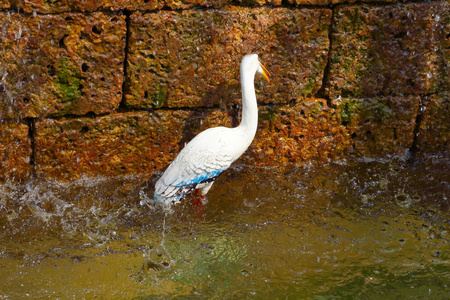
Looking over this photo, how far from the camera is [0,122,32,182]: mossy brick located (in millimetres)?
3908

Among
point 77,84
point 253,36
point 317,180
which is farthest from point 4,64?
point 317,180

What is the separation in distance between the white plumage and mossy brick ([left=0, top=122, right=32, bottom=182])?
1139 millimetres

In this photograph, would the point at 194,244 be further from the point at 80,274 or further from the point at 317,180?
the point at 317,180

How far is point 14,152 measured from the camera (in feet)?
13.0

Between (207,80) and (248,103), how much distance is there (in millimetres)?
582

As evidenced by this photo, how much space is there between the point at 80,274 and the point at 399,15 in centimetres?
322

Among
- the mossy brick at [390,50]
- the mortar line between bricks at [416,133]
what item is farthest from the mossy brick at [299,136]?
the mortar line between bricks at [416,133]

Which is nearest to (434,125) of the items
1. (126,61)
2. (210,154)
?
(210,154)

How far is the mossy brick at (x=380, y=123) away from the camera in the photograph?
4508 millimetres

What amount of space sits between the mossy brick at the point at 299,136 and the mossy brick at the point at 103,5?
108cm

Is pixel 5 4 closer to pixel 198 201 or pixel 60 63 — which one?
pixel 60 63

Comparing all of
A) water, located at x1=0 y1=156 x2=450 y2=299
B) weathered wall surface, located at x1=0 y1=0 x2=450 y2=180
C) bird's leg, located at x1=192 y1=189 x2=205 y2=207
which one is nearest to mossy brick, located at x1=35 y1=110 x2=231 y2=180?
weathered wall surface, located at x1=0 y1=0 x2=450 y2=180

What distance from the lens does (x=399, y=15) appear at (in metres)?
4.21

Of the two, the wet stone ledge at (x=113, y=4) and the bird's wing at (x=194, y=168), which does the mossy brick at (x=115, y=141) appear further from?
the wet stone ledge at (x=113, y=4)
